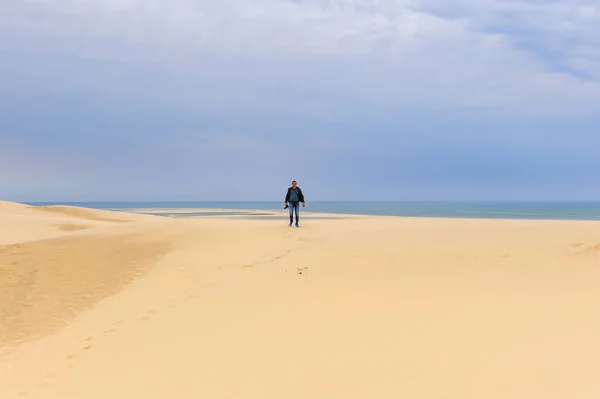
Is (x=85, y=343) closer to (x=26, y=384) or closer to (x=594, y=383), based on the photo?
(x=26, y=384)

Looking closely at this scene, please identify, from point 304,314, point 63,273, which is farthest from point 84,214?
point 304,314

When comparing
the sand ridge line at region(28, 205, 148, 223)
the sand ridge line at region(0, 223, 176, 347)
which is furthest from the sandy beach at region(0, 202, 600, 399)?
the sand ridge line at region(28, 205, 148, 223)

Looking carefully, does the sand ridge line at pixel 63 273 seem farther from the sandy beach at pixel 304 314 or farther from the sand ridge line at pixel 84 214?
the sand ridge line at pixel 84 214

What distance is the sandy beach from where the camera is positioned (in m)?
6.21

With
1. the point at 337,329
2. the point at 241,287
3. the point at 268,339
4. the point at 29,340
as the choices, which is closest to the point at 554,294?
the point at 337,329

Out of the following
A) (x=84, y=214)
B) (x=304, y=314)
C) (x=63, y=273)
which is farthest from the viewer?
(x=84, y=214)

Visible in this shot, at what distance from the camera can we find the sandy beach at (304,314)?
6.21 metres

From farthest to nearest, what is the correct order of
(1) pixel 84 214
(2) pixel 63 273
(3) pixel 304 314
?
1. (1) pixel 84 214
2. (2) pixel 63 273
3. (3) pixel 304 314

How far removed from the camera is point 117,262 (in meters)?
13.4

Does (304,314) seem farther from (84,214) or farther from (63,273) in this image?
(84,214)

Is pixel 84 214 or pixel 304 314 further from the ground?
pixel 84 214

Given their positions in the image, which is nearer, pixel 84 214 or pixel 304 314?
pixel 304 314

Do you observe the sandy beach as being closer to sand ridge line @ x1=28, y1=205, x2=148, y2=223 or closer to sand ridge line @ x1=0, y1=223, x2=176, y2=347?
sand ridge line @ x1=0, y1=223, x2=176, y2=347

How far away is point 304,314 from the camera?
8750 mm
